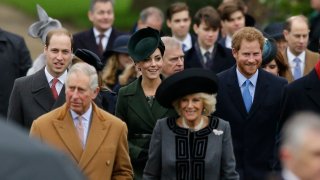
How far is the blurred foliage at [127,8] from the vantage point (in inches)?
822

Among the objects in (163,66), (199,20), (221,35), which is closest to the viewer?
(163,66)

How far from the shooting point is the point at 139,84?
10781 mm

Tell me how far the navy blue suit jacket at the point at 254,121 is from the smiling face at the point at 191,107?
1.40 metres

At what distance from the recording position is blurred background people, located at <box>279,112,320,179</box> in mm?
5926

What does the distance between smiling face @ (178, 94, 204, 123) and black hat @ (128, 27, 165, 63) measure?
1486mm

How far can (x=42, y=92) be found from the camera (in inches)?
416

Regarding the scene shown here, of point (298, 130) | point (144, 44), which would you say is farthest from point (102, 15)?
point (298, 130)

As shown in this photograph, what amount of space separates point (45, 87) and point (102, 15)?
569 centimetres

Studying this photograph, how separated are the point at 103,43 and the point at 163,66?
441 centimetres

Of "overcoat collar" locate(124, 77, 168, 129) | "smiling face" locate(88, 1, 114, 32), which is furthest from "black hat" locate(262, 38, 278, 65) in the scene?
"smiling face" locate(88, 1, 114, 32)

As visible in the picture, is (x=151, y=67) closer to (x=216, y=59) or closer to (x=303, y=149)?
(x=216, y=59)

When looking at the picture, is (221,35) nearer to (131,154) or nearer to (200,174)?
(131,154)

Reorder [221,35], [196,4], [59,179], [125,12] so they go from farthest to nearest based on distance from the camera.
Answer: [125,12] → [196,4] → [221,35] → [59,179]

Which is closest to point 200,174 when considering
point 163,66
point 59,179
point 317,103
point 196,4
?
point 317,103
